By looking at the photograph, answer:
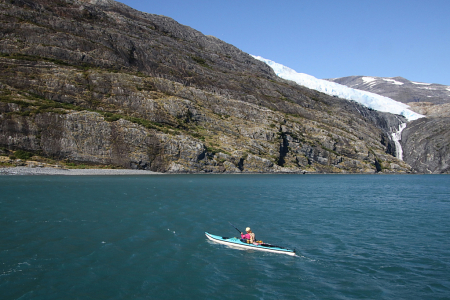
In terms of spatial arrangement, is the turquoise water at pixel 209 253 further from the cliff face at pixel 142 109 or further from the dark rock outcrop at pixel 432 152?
the dark rock outcrop at pixel 432 152

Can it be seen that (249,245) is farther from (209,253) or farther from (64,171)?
(64,171)

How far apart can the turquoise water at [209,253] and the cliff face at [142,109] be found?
65.8 m

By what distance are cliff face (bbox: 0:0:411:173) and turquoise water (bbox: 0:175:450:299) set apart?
6581cm

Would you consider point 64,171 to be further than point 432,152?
No

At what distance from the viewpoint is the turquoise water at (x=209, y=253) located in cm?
1791

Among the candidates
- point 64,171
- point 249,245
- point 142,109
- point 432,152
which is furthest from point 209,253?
point 432,152

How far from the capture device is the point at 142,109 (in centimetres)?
12850

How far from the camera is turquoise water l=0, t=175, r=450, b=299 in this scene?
58.7ft

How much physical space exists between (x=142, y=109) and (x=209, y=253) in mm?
111725

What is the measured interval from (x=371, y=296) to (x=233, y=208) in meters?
27.5

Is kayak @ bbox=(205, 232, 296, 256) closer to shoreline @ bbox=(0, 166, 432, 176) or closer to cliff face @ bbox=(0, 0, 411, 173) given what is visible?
shoreline @ bbox=(0, 166, 432, 176)

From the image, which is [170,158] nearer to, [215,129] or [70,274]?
[215,129]

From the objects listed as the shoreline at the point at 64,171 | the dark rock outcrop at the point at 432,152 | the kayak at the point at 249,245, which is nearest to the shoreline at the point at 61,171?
the shoreline at the point at 64,171

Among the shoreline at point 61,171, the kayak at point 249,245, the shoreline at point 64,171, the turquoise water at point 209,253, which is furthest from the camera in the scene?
the shoreline at point 64,171
